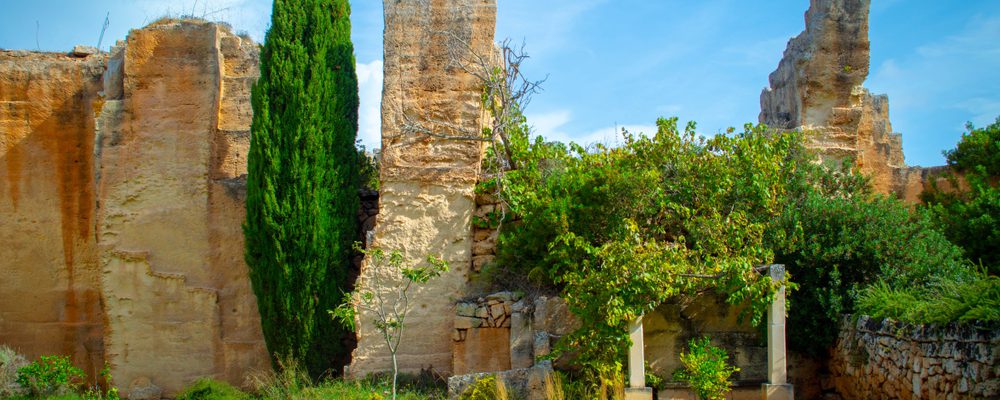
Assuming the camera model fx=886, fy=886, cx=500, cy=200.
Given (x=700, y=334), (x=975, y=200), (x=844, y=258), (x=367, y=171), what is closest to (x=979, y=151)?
(x=975, y=200)

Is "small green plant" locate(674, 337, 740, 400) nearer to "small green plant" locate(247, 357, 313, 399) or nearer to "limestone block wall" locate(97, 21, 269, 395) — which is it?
"small green plant" locate(247, 357, 313, 399)

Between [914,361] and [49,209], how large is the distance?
11.7m

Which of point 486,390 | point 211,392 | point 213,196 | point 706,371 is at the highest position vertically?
point 213,196

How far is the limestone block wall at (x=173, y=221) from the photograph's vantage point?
11805mm

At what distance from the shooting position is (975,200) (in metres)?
11.8

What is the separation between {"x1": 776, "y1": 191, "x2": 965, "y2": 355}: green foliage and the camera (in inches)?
353

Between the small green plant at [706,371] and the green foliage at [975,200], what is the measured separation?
9.51 ft

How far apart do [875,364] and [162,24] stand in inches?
412

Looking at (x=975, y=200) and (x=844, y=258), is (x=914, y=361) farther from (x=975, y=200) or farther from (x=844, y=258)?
(x=975, y=200)

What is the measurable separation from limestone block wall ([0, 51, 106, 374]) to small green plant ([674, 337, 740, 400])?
872 cm

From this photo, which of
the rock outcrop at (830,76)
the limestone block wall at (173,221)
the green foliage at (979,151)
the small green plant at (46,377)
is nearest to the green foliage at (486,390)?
the limestone block wall at (173,221)

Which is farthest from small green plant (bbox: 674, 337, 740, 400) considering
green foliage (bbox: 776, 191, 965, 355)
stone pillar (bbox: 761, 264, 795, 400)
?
green foliage (bbox: 776, 191, 965, 355)

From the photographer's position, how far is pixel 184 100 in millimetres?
12297

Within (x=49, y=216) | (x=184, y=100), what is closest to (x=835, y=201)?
(x=184, y=100)
